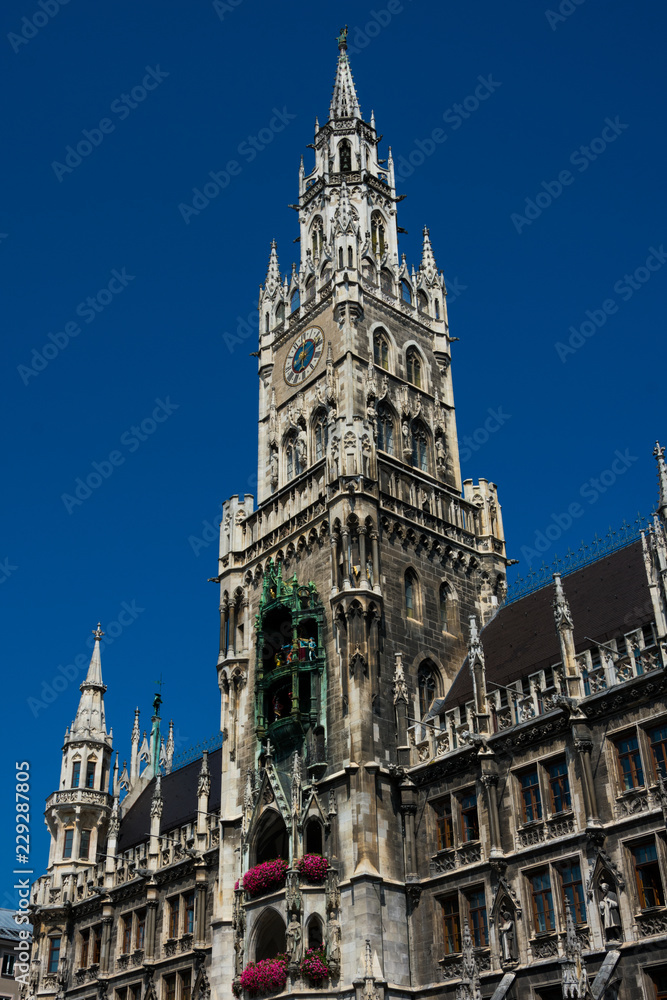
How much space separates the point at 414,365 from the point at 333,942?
2700cm

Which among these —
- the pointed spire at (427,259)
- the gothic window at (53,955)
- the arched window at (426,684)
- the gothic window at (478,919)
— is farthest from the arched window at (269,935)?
the pointed spire at (427,259)

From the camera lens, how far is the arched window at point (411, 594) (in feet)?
147

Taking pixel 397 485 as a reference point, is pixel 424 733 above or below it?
below

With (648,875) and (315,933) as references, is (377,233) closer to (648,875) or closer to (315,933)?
(315,933)

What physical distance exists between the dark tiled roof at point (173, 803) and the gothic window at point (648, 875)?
81.3 ft

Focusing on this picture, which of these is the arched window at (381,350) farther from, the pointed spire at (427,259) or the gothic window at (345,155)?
the gothic window at (345,155)

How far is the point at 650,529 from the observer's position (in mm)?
35375

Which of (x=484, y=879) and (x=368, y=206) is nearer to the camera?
(x=484, y=879)

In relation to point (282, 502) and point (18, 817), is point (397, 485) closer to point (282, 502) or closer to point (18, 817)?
point (282, 502)

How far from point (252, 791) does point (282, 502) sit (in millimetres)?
12703

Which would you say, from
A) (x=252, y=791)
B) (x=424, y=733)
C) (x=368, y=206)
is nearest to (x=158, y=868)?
(x=252, y=791)

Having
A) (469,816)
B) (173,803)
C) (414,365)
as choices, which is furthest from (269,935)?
(414,365)

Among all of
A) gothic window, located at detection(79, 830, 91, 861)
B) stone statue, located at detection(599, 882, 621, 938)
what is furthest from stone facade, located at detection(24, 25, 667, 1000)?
gothic window, located at detection(79, 830, 91, 861)

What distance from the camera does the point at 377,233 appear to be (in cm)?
5856
